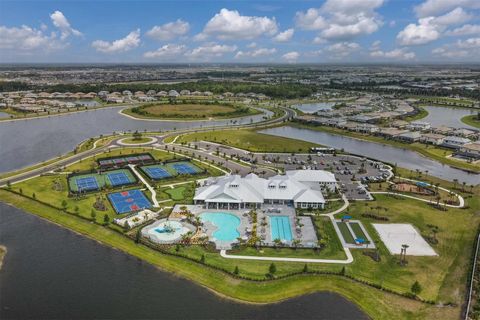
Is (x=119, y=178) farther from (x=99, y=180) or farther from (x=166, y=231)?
(x=166, y=231)

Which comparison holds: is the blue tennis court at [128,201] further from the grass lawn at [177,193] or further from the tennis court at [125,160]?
the tennis court at [125,160]

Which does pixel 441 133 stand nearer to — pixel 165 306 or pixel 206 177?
pixel 206 177

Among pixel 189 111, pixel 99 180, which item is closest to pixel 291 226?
pixel 99 180

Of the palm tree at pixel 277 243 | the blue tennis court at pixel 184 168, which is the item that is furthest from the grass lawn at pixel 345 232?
the blue tennis court at pixel 184 168

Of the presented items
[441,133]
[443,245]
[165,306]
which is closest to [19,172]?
[165,306]

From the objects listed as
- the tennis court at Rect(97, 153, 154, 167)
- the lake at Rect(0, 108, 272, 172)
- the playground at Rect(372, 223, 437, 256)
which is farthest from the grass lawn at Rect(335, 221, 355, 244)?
the lake at Rect(0, 108, 272, 172)

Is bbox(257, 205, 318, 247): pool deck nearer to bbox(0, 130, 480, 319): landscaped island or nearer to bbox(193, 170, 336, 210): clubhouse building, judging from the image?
bbox(0, 130, 480, 319): landscaped island
